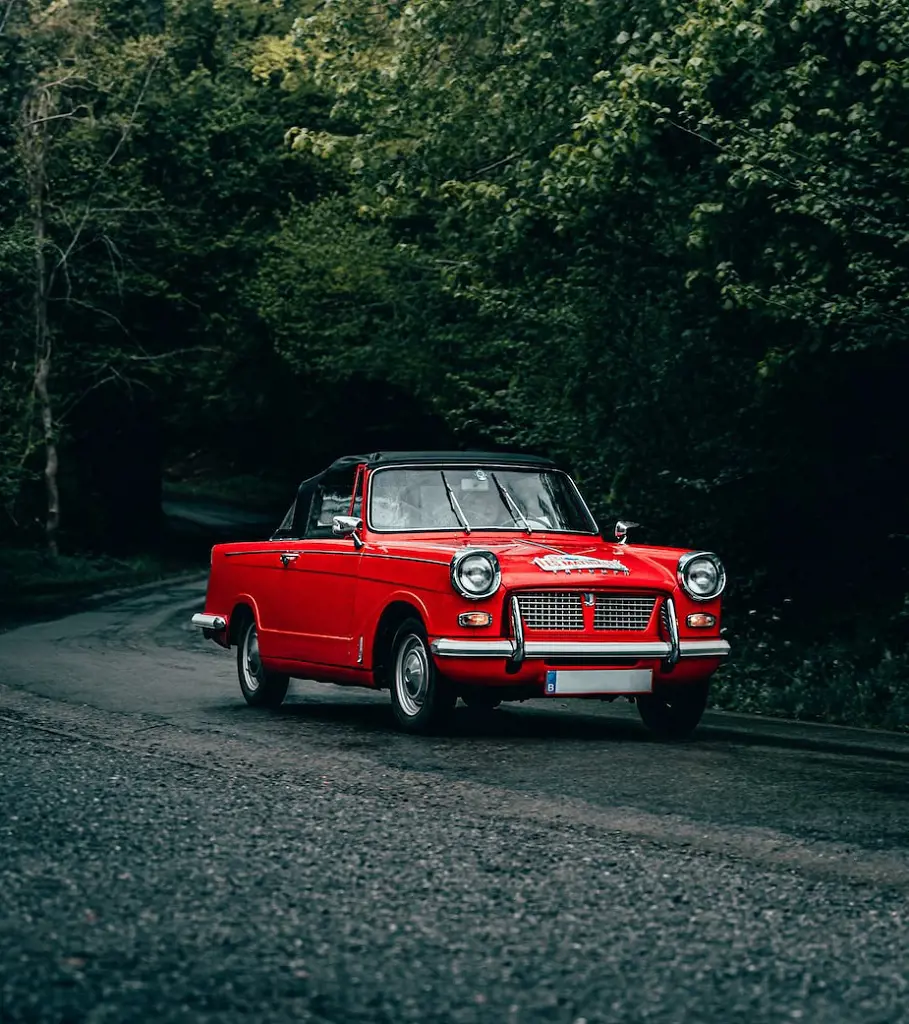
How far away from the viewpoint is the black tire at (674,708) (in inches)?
415

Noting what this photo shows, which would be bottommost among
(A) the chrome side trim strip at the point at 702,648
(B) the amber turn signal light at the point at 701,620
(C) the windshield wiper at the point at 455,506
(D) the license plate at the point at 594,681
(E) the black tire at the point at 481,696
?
(E) the black tire at the point at 481,696

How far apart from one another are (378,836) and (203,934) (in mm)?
1741

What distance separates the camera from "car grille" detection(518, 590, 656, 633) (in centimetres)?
1018

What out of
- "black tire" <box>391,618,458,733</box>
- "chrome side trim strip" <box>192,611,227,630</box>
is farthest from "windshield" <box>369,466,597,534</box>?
"chrome side trim strip" <box>192,611,227,630</box>

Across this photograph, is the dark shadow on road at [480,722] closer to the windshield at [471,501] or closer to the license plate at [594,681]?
the license plate at [594,681]

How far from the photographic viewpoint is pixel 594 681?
398 inches

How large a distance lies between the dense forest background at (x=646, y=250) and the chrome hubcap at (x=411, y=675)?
3185 mm

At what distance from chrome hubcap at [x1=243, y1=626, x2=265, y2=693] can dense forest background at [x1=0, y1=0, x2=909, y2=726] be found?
3.71 metres

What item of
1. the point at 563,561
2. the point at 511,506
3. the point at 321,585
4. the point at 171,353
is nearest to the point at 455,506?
the point at 511,506

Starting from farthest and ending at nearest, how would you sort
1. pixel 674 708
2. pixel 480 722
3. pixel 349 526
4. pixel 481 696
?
1. pixel 480 722
2. pixel 349 526
3. pixel 674 708
4. pixel 481 696

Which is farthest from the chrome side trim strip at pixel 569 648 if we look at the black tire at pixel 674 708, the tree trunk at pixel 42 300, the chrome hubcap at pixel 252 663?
the tree trunk at pixel 42 300

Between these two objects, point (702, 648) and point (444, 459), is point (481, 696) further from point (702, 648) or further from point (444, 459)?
point (444, 459)

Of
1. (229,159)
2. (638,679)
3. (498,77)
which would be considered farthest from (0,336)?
(638,679)

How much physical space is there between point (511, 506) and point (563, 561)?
4.32 ft
